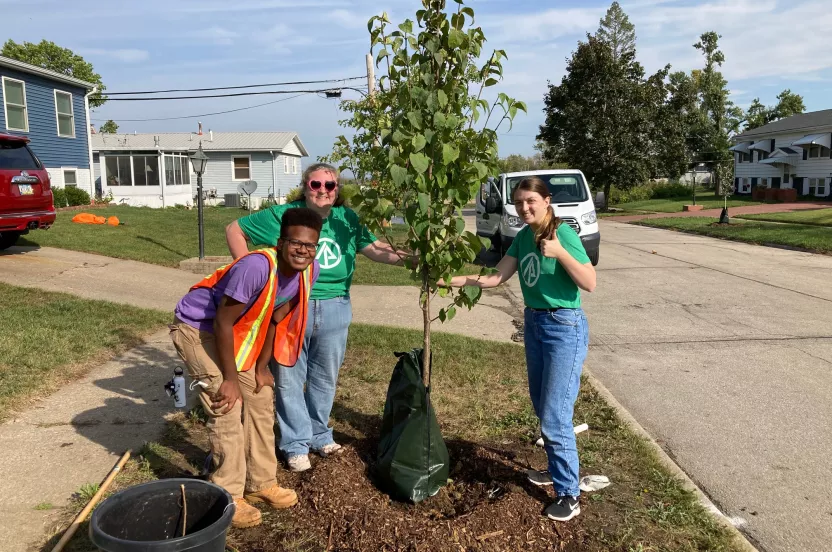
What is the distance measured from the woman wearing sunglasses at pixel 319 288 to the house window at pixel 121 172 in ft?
99.7

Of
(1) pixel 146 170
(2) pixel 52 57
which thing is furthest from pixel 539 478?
(2) pixel 52 57

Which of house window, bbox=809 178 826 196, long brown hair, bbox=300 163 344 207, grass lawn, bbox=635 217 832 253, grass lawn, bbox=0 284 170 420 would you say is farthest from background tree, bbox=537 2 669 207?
long brown hair, bbox=300 163 344 207

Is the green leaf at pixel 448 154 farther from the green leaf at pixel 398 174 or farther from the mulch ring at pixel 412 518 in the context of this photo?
the mulch ring at pixel 412 518

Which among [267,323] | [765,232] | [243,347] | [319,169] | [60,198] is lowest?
[765,232]

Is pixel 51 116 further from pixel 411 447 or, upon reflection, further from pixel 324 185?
pixel 411 447

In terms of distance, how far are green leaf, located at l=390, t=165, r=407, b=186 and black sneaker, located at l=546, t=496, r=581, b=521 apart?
1770 millimetres

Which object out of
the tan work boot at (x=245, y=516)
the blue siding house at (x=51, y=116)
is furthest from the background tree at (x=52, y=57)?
the tan work boot at (x=245, y=516)

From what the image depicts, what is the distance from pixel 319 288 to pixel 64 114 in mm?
22569

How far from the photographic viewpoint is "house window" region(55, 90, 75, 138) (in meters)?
22.2

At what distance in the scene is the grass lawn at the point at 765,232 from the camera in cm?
1706

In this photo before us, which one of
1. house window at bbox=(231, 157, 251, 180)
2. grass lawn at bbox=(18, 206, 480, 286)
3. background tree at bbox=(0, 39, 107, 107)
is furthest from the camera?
background tree at bbox=(0, 39, 107, 107)

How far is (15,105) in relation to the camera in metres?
19.8

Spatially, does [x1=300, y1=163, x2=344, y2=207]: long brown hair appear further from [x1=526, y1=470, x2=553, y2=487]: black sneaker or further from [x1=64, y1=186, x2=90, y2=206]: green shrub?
[x1=64, y1=186, x2=90, y2=206]: green shrub

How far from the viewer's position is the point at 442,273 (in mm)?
3451
